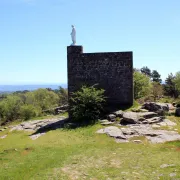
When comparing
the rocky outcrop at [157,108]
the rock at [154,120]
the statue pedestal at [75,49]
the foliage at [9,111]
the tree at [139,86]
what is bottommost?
the foliage at [9,111]

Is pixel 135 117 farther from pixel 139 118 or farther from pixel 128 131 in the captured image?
pixel 128 131

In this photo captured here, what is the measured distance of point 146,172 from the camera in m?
9.79

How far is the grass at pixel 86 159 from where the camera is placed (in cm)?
998

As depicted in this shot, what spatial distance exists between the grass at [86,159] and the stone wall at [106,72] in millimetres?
6210

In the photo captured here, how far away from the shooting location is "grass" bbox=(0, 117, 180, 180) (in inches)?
393

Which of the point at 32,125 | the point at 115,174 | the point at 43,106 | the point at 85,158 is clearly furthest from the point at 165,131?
the point at 43,106

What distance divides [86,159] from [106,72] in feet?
40.4

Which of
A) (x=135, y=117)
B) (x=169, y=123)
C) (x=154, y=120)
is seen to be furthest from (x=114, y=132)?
(x=169, y=123)

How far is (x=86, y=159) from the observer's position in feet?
40.5

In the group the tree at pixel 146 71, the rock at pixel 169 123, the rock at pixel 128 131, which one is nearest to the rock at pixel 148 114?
the rock at pixel 169 123

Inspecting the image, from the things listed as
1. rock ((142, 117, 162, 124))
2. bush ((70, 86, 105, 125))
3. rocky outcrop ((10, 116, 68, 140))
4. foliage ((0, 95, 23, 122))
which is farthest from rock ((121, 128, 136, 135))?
foliage ((0, 95, 23, 122))

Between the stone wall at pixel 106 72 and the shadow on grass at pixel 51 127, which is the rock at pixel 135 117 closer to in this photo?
the stone wall at pixel 106 72

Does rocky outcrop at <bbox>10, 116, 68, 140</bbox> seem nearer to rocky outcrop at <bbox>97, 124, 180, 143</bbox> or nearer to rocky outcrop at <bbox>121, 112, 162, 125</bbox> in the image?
rocky outcrop at <bbox>97, 124, 180, 143</bbox>

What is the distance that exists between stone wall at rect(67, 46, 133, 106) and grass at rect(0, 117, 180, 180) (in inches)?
244
